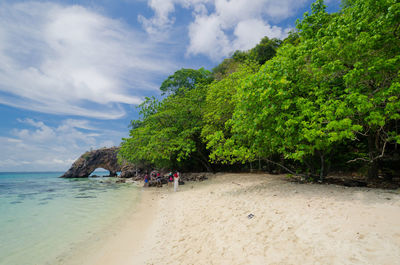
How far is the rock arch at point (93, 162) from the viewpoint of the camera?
4909 cm

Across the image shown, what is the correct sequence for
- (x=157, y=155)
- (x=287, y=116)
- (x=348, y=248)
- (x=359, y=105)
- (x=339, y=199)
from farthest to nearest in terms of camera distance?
(x=157, y=155), (x=287, y=116), (x=359, y=105), (x=339, y=199), (x=348, y=248)

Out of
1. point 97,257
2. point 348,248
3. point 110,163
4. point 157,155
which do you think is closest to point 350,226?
point 348,248

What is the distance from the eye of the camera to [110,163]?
164 feet

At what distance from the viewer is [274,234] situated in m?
4.95

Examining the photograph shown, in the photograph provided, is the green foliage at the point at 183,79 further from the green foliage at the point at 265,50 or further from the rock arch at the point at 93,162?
the rock arch at the point at 93,162

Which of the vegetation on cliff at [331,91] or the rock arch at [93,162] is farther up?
the vegetation on cliff at [331,91]

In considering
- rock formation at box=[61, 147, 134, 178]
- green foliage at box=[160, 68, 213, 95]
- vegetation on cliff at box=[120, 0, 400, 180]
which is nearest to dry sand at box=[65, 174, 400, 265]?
vegetation on cliff at box=[120, 0, 400, 180]

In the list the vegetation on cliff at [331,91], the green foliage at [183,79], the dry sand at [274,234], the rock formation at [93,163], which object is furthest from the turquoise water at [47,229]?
the rock formation at [93,163]

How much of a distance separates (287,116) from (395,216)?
5457 millimetres

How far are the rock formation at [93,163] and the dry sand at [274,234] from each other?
152 feet

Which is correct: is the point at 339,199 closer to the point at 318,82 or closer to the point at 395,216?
the point at 395,216

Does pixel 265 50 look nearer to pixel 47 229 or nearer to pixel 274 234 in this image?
pixel 274 234

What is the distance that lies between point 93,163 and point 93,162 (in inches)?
10.9

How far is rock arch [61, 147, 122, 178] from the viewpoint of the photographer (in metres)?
49.1
